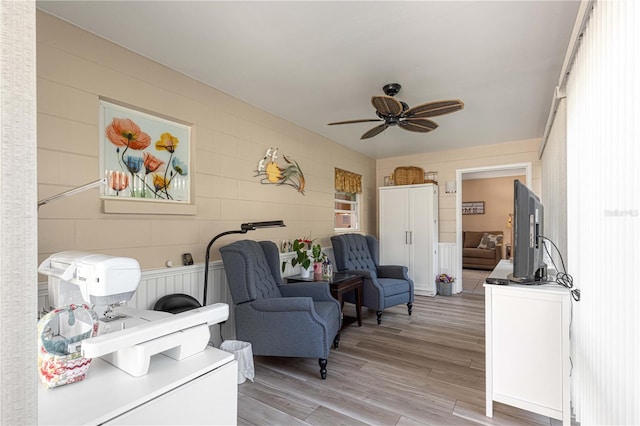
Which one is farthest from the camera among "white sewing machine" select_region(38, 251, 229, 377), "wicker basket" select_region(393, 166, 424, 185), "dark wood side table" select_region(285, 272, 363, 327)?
"wicker basket" select_region(393, 166, 424, 185)

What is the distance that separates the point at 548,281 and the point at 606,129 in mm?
1081

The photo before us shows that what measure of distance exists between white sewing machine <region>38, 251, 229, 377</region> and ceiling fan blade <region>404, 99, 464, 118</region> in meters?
2.19

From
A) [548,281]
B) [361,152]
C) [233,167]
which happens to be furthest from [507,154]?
[233,167]

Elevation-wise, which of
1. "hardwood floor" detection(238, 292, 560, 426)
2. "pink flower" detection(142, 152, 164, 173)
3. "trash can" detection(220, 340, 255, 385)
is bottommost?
"hardwood floor" detection(238, 292, 560, 426)

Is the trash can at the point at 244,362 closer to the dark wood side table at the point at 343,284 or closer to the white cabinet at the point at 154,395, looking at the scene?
the dark wood side table at the point at 343,284

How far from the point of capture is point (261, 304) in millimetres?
2562

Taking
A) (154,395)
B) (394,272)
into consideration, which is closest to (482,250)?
(394,272)

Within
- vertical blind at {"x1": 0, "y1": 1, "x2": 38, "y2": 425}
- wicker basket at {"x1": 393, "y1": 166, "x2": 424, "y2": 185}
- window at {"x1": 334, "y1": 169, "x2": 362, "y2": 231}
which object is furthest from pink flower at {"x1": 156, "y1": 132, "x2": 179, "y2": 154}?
wicker basket at {"x1": 393, "y1": 166, "x2": 424, "y2": 185}

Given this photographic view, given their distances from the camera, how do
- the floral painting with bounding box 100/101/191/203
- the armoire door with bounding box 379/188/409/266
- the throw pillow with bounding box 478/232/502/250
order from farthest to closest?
the throw pillow with bounding box 478/232/502/250
the armoire door with bounding box 379/188/409/266
the floral painting with bounding box 100/101/191/203

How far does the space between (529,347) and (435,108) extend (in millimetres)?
1850

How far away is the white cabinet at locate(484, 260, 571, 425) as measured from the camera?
1.81 meters

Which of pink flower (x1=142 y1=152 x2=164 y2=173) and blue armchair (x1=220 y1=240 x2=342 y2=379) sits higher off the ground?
pink flower (x1=142 y1=152 x2=164 y2=173)

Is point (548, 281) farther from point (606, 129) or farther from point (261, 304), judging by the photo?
point (261, 304)

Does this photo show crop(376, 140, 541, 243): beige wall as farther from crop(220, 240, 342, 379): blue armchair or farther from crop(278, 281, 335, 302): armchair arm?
crop(220, 240, 342, 379): blue armchair
